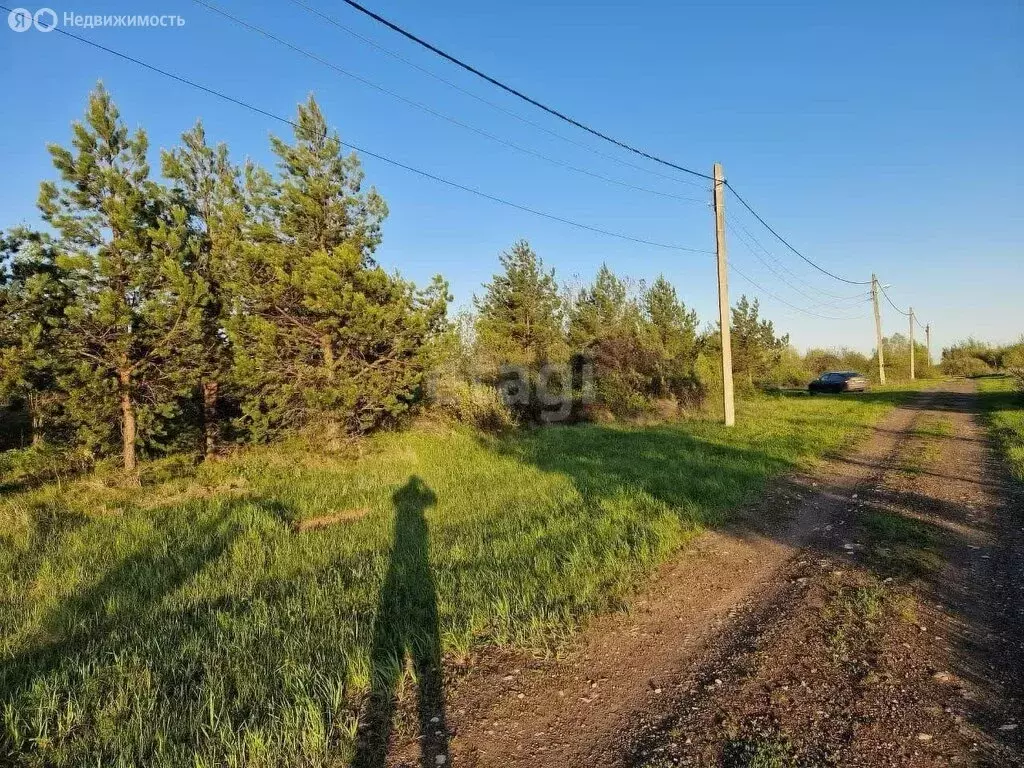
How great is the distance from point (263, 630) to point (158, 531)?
14.6 feet

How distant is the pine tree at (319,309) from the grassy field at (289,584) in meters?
2.08

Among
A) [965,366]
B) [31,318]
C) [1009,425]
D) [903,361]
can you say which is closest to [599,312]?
[1009,425]

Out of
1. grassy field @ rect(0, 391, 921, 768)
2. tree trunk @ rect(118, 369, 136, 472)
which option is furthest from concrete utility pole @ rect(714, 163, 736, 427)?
tree trunk @ rect(118, 369, 136, 472)

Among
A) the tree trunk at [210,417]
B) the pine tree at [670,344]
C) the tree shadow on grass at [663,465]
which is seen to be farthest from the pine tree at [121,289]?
the pine tree at [670,344]

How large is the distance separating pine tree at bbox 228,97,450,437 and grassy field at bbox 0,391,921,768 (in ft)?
6.82

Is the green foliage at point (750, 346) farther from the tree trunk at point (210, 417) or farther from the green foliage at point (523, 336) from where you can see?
the tree trunk at point (210, 417)

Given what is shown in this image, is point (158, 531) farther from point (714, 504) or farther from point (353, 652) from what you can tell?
point (714, 504)

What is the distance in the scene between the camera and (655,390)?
23625 mm

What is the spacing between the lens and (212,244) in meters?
13.2

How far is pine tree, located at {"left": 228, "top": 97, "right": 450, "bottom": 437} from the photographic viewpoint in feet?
38.6

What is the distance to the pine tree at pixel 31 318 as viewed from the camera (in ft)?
28.5

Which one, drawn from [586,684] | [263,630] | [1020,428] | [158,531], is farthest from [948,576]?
[1020,428]

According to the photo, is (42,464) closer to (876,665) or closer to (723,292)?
(876,665)

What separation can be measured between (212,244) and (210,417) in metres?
4.64
